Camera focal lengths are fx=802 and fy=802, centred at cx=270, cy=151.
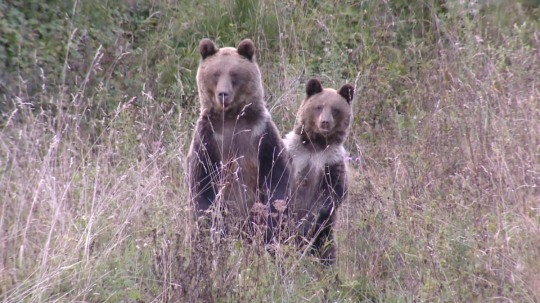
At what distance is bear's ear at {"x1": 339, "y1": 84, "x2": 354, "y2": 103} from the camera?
6301mm

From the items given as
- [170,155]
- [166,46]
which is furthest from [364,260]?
[166,46]

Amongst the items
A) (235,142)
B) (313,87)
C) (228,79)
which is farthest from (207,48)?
(313,87)

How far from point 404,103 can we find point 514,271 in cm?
418

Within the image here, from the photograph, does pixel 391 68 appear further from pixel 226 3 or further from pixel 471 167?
pixel 471 167

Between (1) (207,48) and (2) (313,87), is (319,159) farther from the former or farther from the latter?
Answer: (1) (207,48)

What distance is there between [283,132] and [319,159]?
4.78ft

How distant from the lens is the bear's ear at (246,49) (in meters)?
6.06

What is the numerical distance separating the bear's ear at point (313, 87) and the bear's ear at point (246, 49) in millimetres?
547

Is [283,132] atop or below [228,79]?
below

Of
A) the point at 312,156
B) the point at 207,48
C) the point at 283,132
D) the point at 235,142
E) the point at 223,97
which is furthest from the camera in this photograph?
the point at 283,132

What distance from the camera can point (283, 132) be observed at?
7.55 m

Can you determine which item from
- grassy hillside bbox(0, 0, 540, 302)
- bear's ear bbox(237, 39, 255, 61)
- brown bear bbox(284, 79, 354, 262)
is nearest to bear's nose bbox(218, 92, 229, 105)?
bear's ear bbox(237, 39, 255, 61)

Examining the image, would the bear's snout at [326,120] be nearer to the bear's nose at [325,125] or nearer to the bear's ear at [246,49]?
the bear's nose at [325,125]

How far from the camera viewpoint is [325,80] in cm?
811
